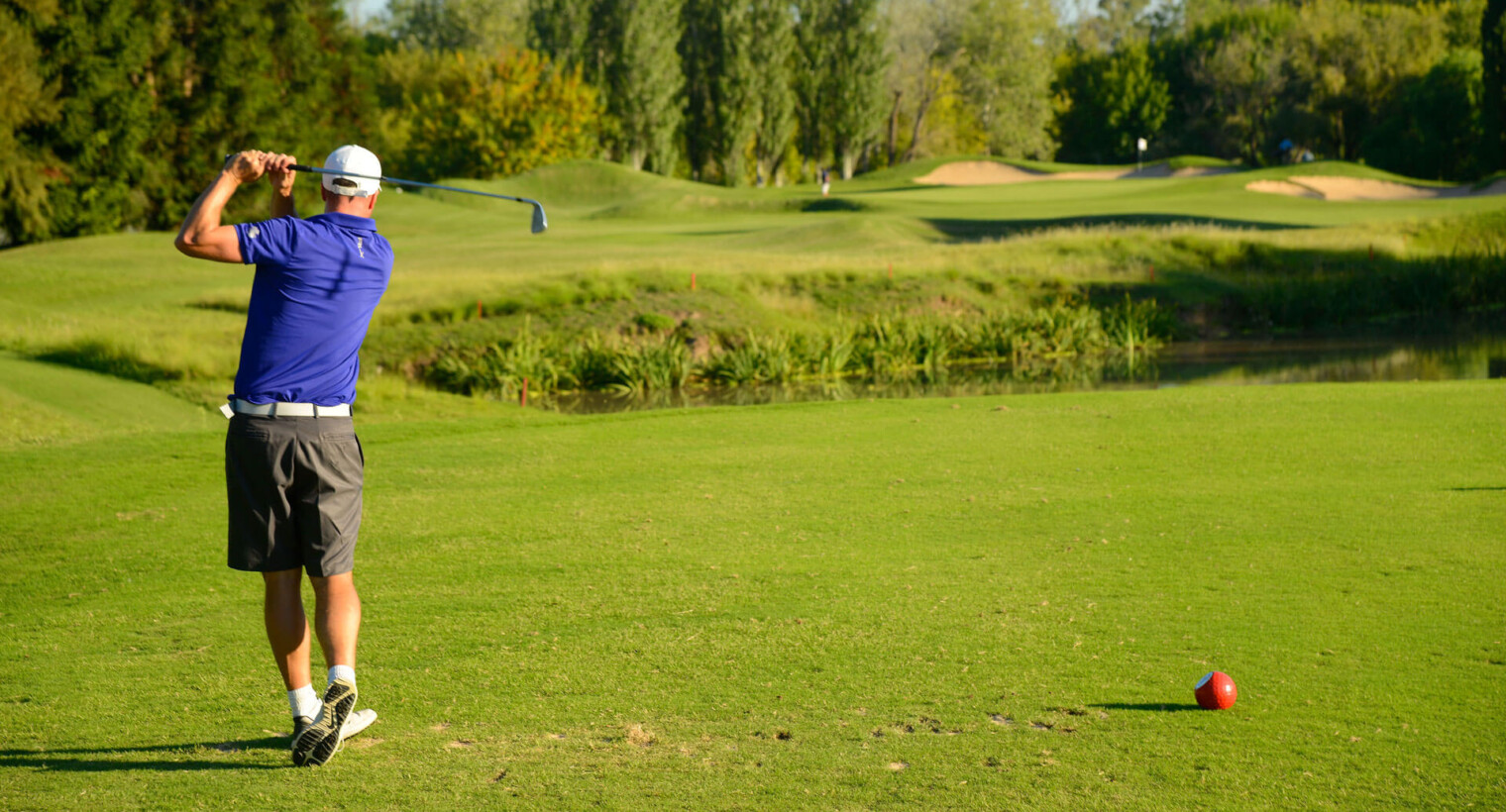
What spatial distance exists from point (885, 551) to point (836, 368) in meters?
18.8

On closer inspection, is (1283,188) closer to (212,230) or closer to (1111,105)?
(1111,105)

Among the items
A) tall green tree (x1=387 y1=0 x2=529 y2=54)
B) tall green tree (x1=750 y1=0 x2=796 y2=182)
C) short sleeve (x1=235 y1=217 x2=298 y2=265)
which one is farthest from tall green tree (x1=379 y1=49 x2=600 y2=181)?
short sleeve (x1=235 y1=217 x2=298 y2=265)

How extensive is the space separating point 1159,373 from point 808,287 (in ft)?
27.7

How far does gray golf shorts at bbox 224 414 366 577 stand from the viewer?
4.64 m

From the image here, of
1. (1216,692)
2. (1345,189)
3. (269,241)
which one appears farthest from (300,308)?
(1345,189)

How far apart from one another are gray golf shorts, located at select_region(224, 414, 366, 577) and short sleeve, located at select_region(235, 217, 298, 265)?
555 millimetres

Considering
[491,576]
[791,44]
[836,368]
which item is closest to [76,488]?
[491,576]

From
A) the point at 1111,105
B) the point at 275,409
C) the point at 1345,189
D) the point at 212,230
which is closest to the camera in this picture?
the point at 212,230

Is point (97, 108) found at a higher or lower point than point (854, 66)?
lower

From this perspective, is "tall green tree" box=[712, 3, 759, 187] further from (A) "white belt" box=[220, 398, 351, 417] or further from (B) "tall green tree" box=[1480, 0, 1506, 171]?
(A) "white belt" box=[220, 398, 351, 417]

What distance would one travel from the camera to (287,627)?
4.75 metres

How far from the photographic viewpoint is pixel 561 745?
4.68 m

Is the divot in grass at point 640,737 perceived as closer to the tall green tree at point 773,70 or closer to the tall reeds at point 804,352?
the tall reeds at point 804,352

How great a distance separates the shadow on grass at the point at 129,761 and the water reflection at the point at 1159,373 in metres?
16.4
